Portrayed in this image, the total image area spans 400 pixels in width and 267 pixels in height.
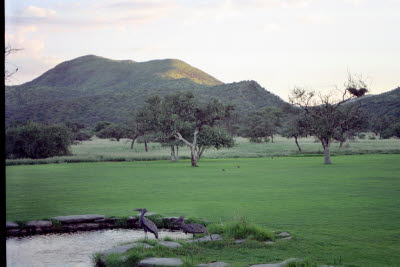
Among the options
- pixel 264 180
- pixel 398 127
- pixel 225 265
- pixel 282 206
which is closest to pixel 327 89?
pixel 264 180

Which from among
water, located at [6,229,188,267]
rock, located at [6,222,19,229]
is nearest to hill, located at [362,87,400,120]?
water, located at [6,229,188,267]

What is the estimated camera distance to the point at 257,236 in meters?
12.4

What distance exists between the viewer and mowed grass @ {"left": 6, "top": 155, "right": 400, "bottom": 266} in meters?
11.0

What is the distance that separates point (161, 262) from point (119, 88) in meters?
142

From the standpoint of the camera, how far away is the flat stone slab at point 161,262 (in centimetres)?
979

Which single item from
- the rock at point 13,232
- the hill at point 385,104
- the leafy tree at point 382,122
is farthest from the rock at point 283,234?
the hill at point 385,104

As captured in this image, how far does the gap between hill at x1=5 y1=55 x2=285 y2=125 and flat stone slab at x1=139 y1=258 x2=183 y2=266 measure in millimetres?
67501

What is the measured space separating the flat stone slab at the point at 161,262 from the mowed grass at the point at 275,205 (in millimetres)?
1350

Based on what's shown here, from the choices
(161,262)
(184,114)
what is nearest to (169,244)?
(161,262)

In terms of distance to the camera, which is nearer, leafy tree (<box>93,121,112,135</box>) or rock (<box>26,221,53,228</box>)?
rock (<box>26,221,53,228</box>)

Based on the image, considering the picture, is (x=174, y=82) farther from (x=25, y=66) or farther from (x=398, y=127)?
(x=25, y=66)

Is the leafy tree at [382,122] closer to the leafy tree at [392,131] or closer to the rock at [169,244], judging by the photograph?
the leafy tree at [392,131]

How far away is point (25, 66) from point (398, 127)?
114 meters

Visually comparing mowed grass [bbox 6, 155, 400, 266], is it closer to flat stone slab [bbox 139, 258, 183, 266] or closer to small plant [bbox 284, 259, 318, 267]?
small plant [bbox 284, 259, 318, 267]
